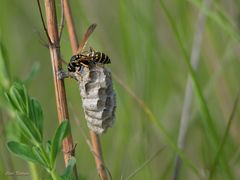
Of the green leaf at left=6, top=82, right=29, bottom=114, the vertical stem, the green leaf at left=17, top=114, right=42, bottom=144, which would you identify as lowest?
the vertical stem

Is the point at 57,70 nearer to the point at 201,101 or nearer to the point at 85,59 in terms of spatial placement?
the point at 85,59

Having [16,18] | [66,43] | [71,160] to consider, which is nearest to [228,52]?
[66,43]

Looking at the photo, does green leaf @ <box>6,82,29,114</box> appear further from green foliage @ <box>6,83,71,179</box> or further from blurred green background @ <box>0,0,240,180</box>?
blurred green background @ <box>0,0,240,180</box>

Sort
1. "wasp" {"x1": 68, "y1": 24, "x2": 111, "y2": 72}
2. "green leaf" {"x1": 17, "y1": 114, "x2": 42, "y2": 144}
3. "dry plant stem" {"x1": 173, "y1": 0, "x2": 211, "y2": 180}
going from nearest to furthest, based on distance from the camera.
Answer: "green leaf" {"x1": 17, "y1": 114, "x2": 42, "y2": 144}
"wasp" {"x1": 68, "y1": 24, "x2": 111, "y2": 72}
"dry plant stem" {"x1": 173, "y1": 0, "x2": 211, "y2": 180}

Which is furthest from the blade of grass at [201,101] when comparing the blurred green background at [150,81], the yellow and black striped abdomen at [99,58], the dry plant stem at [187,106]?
the yellow and black striped abdomen at [99,58]

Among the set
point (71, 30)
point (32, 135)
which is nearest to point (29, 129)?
point (32, 135)

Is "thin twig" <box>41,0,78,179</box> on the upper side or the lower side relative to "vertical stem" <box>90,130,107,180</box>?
upper

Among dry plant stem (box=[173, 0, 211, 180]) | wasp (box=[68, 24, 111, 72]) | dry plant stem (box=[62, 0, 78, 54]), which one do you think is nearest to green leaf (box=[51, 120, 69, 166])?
wasp (box=[68, 24, 111, 72])

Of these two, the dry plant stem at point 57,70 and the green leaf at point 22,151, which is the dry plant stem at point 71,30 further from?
the green leaf at point 22,151
